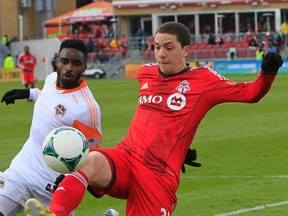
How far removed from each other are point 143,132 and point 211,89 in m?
0.63

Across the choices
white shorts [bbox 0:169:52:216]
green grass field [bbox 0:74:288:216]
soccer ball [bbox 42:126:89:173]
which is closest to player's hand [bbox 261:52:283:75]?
soccer ball [bbox 42:126:89:173]

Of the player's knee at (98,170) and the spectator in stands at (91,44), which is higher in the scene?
the player's knee at (98,170)

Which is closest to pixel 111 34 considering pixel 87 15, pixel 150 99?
pixel 87 15

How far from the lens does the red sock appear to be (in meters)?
6.35

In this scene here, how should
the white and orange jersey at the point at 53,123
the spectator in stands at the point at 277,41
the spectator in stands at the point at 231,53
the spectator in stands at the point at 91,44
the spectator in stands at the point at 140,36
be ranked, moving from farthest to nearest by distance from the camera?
the spectator in stands at the point at 140,36
the spectator in stands at the point at 91,44
the spectator in stands at the point at 277,41
the spectator in stands at the point at 231,53
the white and orange jersey at the point at 53,123

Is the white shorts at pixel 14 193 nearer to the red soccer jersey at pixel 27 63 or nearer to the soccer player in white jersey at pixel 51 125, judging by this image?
the soccer player in white jersey at pixel 51 125

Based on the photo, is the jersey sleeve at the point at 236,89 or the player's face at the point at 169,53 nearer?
the jersey sleeve at the point at 236,89

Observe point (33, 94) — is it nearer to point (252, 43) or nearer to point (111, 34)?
point (252, 43)

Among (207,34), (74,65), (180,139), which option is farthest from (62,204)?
(207,34)

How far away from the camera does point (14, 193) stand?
7797mm

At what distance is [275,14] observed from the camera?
61625 millimetres

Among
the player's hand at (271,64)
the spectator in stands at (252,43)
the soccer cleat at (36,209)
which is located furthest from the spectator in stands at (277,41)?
the soccer cleat at (36,209)

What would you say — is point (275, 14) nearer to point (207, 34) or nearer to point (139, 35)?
point (207, 34)

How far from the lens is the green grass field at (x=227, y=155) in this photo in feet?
38.1
